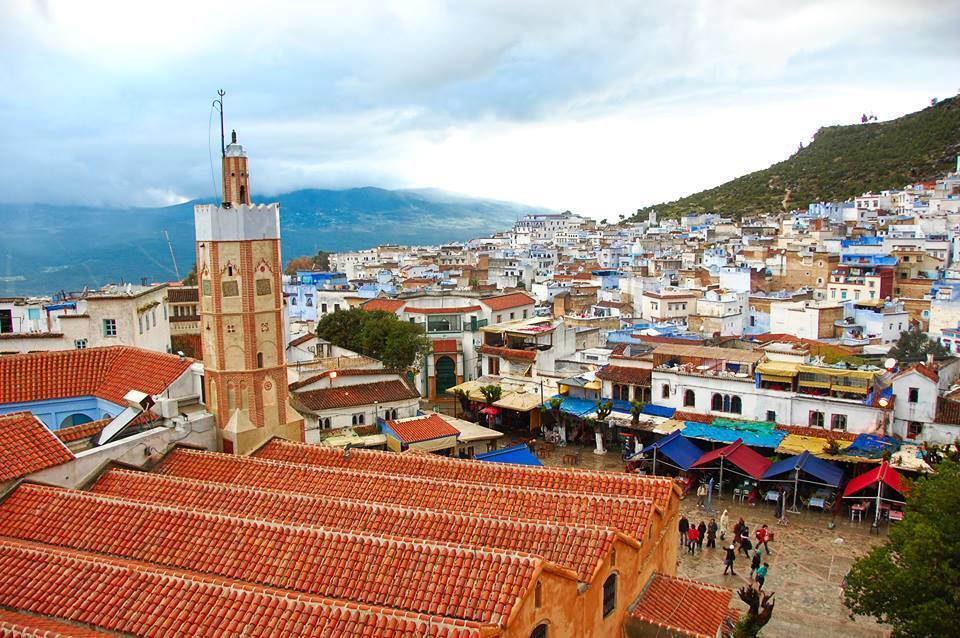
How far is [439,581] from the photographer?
9.77m

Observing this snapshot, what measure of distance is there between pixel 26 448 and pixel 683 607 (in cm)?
1198

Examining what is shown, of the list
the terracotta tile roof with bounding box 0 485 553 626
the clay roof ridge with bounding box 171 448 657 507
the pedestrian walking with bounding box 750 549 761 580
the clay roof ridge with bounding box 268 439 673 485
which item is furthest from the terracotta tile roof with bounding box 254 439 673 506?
the pedestrian walking with bounding box 750 549 761 580

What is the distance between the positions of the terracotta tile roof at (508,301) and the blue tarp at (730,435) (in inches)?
733

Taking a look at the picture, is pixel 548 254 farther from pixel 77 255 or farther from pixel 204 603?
pixel 77 255

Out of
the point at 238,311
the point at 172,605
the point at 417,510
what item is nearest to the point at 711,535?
the point at 417,510

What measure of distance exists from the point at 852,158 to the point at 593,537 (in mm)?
115732

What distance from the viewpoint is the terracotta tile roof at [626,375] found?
2970cm

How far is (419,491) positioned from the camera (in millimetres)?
13953

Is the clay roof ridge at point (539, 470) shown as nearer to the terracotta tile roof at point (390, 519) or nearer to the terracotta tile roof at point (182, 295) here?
the terracotta tile roof at point (390, 519)

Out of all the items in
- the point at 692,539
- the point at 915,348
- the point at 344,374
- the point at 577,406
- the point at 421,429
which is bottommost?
the point at 692,539

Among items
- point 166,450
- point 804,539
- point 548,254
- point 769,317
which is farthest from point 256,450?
point 548,254

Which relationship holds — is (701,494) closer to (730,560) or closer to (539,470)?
(730,560)

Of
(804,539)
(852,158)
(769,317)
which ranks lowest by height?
(804,539)

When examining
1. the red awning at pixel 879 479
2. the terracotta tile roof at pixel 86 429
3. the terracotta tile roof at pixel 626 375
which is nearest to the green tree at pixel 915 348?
the terracotta tile roof at pixel 626 375
